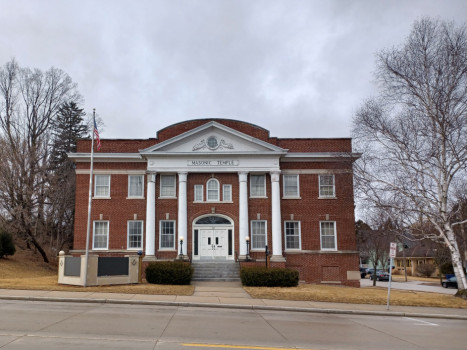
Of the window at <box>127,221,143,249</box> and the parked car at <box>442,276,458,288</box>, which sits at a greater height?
the window at <box>127,221,143,249</box>

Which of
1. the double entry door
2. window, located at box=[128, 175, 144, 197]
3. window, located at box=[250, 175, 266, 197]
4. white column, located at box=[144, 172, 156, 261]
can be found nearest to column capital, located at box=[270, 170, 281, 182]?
window, located at box=[250, 175, 266, 197]

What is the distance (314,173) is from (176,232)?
10.2 m

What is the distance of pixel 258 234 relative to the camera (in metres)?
29.5

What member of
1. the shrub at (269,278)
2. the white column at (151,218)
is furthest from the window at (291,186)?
the white column at (151,218)

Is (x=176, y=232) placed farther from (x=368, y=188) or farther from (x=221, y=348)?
(x=221, y=348)

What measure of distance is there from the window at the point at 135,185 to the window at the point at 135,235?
1.96 meters

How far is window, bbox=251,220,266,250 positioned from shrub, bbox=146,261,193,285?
7226 millimetres

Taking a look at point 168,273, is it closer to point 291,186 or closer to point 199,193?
point 199,193

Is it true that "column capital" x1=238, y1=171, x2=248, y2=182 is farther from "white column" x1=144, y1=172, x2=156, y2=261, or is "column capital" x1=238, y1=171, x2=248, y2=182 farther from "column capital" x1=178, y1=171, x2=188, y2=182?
"white column" x1=144, y1=172, x2=156, y2=261

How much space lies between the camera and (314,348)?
934 centimetres

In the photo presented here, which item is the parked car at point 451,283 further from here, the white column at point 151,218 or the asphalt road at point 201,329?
the asphalt road at point 201,329

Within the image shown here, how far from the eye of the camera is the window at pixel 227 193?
29.7 m

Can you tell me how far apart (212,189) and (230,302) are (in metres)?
13.3

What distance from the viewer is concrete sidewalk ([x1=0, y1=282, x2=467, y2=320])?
16.3 meters
